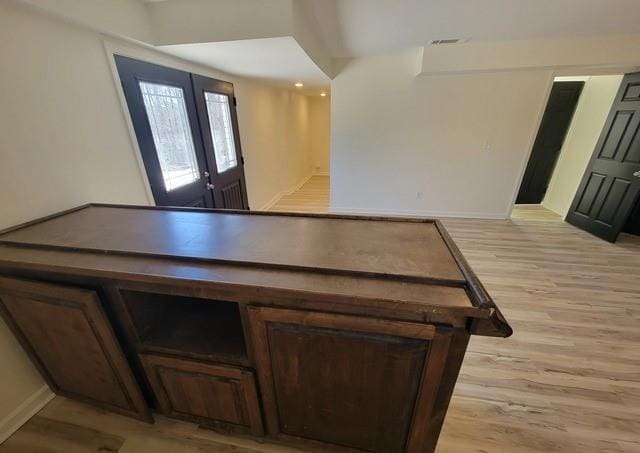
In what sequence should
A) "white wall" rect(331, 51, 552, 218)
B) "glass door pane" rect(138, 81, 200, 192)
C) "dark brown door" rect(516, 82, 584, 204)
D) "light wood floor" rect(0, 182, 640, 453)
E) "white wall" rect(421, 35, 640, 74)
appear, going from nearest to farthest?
"light wood floor" rect(0, 182, 640, 453) < "glass door pane" rect(138, 81, 200, 192) < "white wall" rect(421, 35, 640, 74) < "white wall" rect(331, 51, 552, 218) < "dark brown door" rect(516, 82, 584, 204)

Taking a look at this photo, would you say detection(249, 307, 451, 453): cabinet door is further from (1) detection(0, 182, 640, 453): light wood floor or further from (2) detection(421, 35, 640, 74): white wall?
(2) detection(421, 35, 640, 74): white wall

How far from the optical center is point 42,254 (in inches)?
40.6

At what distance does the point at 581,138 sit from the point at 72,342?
20.2ft

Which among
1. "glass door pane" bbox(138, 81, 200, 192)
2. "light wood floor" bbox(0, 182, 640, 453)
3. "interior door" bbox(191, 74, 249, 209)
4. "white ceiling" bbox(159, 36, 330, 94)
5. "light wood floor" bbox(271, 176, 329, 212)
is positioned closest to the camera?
"light wood floor" bbox(0, 182, 640, 453)

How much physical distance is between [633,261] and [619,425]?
2.55 metres

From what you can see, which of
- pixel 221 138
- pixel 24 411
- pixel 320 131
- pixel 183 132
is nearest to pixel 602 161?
pixel 221 138

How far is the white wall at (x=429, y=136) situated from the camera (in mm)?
3484

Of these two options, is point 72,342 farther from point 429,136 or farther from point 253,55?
point 429,136

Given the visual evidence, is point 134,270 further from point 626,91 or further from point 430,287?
point 626,91

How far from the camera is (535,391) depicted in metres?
1.48

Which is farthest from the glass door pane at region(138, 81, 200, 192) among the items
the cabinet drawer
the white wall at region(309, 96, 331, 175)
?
the white wall at region(309, 96, 331, 175)

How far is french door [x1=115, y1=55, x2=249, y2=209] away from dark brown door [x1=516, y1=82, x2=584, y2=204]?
4970 millimetres

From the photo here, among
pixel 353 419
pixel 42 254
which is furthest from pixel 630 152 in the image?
pixel 42 254

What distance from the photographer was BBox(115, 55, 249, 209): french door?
198 centimetres
